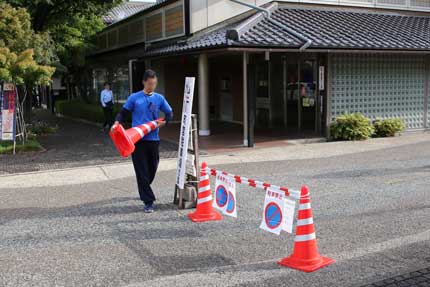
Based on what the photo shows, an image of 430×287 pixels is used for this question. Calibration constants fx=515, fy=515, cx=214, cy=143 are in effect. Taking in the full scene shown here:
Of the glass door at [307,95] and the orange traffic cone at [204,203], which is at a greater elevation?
the glass door at [307,95]

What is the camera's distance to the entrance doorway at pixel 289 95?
624 inches

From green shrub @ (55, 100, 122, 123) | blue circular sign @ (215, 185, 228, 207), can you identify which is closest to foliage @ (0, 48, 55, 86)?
green shrub @ (55, 100, 122, 123)

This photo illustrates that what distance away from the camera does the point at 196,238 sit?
5.89 metres

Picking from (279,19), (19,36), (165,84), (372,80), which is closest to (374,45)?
(372,80)

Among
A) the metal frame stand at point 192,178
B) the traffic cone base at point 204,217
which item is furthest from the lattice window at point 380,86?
the traffic cone base at point 204,217

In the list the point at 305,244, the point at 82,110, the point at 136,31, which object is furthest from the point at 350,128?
the point at 82,110

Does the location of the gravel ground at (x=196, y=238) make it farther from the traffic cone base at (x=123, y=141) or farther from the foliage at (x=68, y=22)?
the foliage at (x=68, y=22)

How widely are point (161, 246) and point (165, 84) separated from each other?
14.3m

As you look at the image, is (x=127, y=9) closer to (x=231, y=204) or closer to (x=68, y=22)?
(x=68, y=22)

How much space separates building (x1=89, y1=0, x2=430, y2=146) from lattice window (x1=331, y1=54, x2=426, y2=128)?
30 mm

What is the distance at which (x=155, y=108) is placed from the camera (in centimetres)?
698

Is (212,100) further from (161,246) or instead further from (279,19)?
(161,246)

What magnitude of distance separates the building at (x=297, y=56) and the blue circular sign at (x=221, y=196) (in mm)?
6327

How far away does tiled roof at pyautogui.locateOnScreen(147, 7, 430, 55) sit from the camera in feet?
42.6
